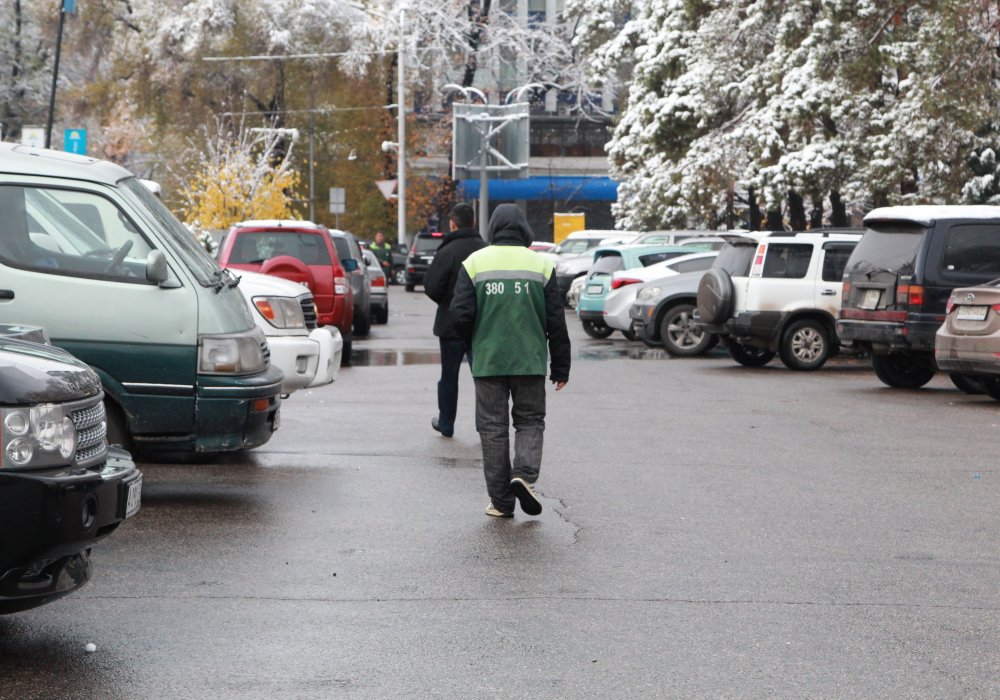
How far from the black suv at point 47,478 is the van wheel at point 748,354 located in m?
15.9

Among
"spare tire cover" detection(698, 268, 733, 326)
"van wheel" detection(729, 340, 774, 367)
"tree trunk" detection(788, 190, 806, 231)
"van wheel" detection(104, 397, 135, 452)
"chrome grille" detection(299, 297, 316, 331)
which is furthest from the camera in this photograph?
"tree trunk" detection(788, 190, 806, 231)

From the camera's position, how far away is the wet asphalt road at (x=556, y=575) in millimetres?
5680

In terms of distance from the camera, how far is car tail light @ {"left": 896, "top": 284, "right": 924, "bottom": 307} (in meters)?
16.7

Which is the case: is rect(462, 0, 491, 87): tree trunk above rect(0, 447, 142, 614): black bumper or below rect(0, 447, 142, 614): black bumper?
above

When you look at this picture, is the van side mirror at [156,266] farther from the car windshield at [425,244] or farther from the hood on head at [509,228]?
the car windshield at [425,244]

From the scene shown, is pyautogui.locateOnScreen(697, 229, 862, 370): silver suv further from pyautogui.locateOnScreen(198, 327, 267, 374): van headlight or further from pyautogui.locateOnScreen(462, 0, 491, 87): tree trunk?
pyautogui.locateOnScreen(462, 0, 491, 87): tree trunk

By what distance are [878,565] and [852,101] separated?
2295 centimetres

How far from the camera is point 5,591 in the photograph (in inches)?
215

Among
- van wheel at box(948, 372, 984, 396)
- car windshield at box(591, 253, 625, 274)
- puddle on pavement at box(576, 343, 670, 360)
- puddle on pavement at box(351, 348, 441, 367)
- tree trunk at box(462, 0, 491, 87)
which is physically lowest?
puddle on pavement at box(351, 348, 441, 367)

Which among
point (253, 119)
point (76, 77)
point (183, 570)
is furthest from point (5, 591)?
point (76, 77)

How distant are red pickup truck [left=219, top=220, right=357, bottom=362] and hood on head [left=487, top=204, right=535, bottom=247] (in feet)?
34.7

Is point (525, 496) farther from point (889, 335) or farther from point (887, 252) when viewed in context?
point (887, 252)

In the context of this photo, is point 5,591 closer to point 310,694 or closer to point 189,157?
point 310,694

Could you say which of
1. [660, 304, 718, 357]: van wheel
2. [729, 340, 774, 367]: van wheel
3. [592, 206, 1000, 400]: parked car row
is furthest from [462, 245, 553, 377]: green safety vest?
[660, 304, 718, 357]: van wheel
